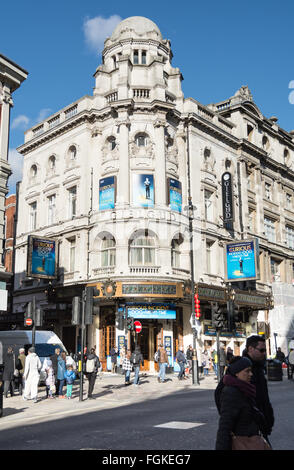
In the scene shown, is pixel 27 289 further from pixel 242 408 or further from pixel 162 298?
pixel 242 408

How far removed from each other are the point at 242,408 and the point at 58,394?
1507 cm

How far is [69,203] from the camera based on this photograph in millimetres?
35469

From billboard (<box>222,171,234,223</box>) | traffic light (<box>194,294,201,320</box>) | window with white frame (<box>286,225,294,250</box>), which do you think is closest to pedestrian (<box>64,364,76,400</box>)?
traffic light (<box>194,294,201,320</box>)

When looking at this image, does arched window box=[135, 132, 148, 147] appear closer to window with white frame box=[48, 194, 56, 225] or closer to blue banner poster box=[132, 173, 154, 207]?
blue banner poster box=[132, 173, 154, 207]

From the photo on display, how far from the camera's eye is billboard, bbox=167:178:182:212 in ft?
107

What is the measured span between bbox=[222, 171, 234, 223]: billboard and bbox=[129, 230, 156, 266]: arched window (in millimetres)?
6677

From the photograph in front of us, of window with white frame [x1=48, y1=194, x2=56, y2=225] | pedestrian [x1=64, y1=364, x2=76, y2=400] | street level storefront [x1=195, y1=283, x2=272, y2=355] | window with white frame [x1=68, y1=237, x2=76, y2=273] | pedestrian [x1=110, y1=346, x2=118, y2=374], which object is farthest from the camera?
window with white frame [x1=48, y1=194, x2=56, y2=225]

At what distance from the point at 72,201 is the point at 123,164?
557cm

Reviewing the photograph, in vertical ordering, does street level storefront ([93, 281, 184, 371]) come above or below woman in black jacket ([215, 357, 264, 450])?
above

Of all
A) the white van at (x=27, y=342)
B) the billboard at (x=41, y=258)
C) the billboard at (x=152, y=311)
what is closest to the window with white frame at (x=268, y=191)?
the billboard at (x=152, y=311)

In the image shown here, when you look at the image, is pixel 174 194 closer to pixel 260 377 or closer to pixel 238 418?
pixel 260 377

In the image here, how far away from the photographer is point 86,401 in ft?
53.3

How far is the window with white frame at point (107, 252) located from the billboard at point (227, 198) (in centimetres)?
872
